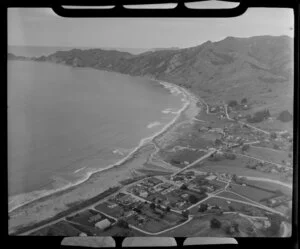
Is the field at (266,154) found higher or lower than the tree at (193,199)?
higher

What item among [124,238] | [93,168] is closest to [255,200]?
[124,238]

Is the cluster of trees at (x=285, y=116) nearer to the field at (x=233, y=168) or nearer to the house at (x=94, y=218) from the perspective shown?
the field at (x=233, y=168)

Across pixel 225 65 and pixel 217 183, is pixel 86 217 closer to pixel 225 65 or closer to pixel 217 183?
pixel 217 183

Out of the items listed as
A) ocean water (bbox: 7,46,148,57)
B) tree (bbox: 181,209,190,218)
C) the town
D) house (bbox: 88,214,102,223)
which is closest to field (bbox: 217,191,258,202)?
the town

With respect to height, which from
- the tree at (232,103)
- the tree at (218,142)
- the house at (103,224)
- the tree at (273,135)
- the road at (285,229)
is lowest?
the road at (285,229)

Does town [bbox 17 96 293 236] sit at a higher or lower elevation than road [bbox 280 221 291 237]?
higher

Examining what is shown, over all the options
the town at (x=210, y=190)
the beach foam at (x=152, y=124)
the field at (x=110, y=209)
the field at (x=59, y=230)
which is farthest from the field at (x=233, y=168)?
the field at (x=59, y=230)

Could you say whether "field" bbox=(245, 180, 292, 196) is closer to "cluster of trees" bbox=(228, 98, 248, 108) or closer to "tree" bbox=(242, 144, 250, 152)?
"tree" bbox=(242, 144, 250, 152)
